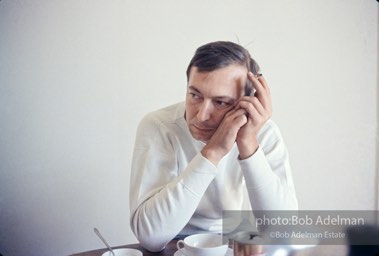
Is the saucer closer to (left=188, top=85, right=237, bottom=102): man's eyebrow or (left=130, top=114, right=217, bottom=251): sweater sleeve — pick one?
(left=130, top=114, right=217, bottom=251): sweater sleeve

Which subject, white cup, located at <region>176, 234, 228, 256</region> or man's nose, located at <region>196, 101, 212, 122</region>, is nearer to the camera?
white cup, located at <region>176, 234, 228, 256</region>

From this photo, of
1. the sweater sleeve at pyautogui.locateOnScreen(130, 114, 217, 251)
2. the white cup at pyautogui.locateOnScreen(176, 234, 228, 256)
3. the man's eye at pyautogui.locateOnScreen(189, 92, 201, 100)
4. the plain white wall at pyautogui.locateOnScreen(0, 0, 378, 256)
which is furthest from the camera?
the plain white wall at pyautogui.locateOnScreen(0, 0, 378, 256)

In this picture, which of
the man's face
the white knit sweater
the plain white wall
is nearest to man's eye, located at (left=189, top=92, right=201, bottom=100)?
the man's face

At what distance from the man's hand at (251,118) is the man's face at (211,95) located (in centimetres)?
3

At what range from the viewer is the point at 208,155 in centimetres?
80

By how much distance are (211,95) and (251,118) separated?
11 cm

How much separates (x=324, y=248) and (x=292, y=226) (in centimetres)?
12

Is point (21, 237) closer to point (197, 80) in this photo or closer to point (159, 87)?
point (159, 87)

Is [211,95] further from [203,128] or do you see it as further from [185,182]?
[185,182]

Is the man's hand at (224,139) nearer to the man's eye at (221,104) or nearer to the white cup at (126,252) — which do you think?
the man's eye at (221,104)

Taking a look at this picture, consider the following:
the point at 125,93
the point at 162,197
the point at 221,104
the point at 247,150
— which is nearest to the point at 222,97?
the point at 221,104

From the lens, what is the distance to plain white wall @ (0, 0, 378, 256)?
1.08 meters

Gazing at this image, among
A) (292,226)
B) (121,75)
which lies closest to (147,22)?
(121,75)

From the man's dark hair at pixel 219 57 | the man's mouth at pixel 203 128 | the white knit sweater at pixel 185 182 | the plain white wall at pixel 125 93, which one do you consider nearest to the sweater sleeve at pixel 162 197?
the white knit sweater at pixel 185 182
